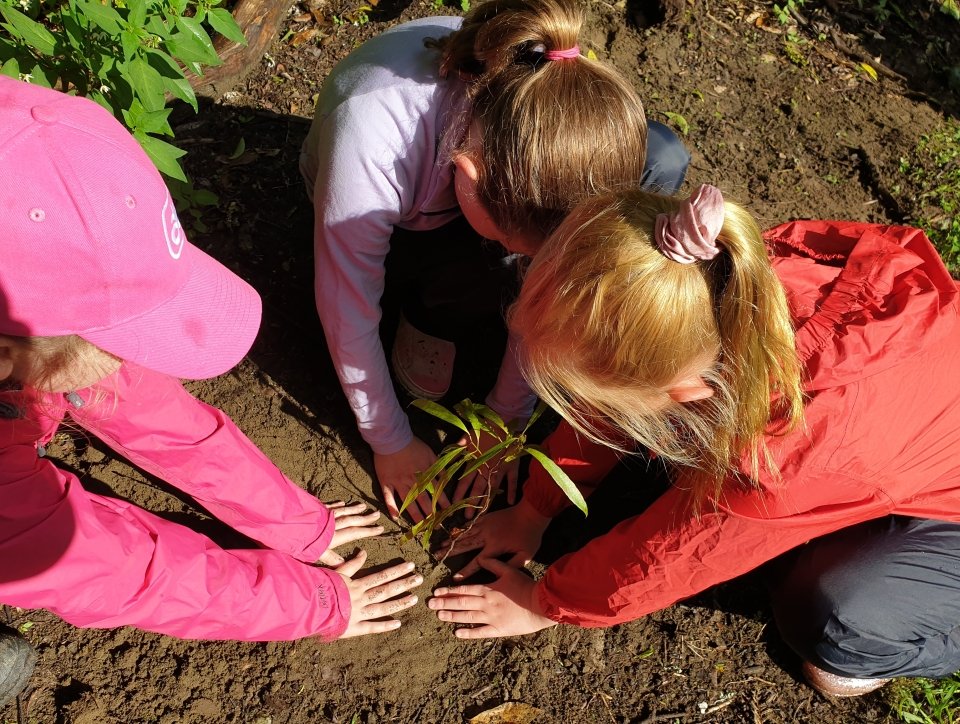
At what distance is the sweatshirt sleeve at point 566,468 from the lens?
2.05m

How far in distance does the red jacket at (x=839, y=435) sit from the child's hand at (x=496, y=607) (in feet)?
0.96

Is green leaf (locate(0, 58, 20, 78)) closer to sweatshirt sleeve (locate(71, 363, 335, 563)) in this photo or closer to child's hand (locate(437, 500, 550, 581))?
sweatshirt sleeve (locate(71, 363, 335, 563))

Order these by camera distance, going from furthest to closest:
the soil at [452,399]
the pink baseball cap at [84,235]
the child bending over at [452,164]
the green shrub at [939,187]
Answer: the green shrub at [939,187]
the soil at [452,399]
the child bending over at [452,164]
the pink baseball cap at [84,235]

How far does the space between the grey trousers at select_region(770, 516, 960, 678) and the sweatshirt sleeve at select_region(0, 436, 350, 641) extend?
4.23ft

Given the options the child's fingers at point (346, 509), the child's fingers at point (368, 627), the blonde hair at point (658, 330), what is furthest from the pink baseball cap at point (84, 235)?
the child's fingers at point (368, 627)

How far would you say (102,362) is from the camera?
4.46 feet

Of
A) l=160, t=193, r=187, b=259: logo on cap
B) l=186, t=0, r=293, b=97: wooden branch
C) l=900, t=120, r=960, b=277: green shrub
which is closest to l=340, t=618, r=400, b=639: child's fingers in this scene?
l=160, t=193, r=187, b=259: logo on cap

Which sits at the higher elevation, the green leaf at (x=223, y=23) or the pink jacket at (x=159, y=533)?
the green leaf at (x=223, y=23)

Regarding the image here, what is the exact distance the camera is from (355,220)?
5.45ft

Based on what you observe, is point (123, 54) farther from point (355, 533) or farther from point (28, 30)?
point (355, 533)

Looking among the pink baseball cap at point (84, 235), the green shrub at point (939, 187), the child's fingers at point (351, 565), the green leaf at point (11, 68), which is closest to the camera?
the pink baseball cap at point (84, 235)

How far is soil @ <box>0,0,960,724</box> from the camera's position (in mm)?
1996

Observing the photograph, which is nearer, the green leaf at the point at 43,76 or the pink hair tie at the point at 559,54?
the pink hair tie at the point at 559,54

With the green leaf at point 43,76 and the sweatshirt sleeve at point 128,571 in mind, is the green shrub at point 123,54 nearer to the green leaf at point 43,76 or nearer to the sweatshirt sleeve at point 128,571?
the green leaf at point 43,76
